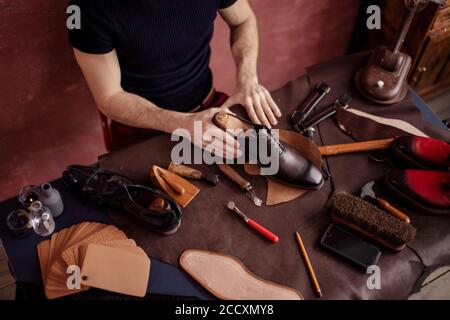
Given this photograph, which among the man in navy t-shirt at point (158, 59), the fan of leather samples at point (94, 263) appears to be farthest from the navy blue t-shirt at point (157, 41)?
the fan of leather samples at point (94, 263)

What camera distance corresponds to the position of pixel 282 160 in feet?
4.25

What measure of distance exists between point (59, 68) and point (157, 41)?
1.38ft

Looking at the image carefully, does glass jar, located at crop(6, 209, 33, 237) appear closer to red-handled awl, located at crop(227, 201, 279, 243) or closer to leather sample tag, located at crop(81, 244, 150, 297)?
leather sample tag, located at crop(81, 244, 150, 297)

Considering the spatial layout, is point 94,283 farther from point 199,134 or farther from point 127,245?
point 199,134

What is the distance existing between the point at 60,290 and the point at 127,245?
0.64ft

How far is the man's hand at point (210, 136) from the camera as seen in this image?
1.34 m

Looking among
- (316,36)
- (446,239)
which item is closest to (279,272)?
(446,239)

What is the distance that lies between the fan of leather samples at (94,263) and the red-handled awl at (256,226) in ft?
0.90

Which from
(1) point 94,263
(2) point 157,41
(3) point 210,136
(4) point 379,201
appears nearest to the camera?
(1) point 94,263

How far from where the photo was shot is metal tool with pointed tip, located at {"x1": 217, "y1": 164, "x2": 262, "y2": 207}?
1.29 meters

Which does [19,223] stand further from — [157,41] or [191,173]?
[157,41]

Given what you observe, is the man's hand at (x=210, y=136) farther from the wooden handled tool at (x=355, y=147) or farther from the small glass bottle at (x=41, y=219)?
the small glass bottle at (x=41, y=219)

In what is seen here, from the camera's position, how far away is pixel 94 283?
1131mm

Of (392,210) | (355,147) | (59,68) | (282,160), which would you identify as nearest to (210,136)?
(282,160)
